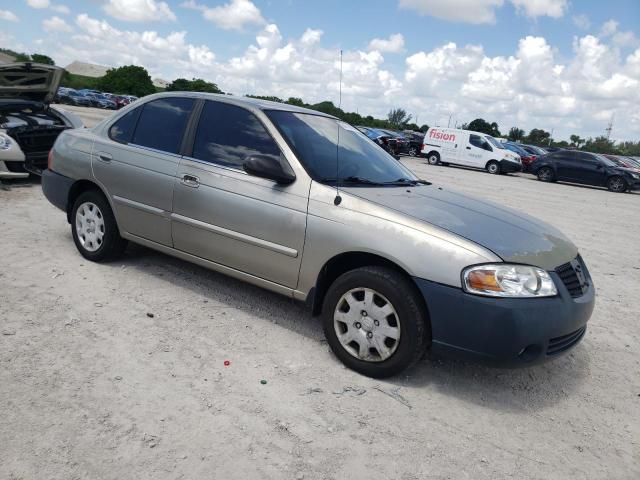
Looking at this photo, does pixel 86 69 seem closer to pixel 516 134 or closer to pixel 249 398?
pixel 516 134

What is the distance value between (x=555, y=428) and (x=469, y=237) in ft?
4.00

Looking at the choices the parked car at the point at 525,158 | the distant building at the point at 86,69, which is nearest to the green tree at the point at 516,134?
the parked car at the point at 525,158

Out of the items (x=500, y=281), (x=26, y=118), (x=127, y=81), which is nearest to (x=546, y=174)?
(x=26, y=118)

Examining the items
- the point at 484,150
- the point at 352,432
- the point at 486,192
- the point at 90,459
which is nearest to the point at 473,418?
the point at 352,432

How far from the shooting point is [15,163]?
27.1 feet

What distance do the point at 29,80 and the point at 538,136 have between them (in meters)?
70.6

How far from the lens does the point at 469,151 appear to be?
2472 cm

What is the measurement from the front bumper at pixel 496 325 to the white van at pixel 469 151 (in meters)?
22.2

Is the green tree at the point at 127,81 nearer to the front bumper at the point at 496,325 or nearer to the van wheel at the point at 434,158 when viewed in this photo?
the van wheel at the point at 434,158

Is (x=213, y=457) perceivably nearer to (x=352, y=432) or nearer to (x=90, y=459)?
(x=90, y=459)

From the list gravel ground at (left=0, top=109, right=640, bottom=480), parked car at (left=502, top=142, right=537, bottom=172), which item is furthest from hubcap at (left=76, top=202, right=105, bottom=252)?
parked car at (left=502, top=142, right=537, bottom=172)

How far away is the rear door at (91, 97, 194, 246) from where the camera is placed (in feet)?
14.3

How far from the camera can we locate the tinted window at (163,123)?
443cm

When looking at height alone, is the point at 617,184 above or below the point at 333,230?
below
